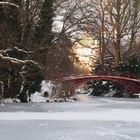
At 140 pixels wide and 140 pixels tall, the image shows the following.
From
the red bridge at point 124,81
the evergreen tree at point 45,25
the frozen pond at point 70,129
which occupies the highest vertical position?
the evergreen tree at point 45,25

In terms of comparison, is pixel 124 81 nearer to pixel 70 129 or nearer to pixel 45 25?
pixel 45 25

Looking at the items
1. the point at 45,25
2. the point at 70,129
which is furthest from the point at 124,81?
the point at 70,129

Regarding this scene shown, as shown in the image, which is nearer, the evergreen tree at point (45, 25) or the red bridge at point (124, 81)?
the evergreen tree at point (45, 25)

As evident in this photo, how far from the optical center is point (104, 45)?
58.8m

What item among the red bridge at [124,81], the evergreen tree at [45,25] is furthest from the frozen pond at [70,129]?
the red bridge at [124,81]

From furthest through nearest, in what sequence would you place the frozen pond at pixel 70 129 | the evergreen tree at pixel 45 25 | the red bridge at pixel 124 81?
1. the red bridge at pixel 124 81
2. the evergreen tree at pixel 45 25
3. the frozen pond at pixel 70 129

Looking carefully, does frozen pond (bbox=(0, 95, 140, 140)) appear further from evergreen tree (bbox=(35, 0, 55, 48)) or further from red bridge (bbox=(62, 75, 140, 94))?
red bridge (bbox=(62, 75, 140, 94))

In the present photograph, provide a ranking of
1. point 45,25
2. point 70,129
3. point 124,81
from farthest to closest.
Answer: point 124,81 < point 45,25 < point 70,129

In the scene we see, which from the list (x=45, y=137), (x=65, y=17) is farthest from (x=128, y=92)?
(x=45, y=137)

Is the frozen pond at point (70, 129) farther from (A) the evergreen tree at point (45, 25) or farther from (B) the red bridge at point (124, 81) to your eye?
(B) the red bridge at point (124, 81)

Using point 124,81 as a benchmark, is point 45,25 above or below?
above

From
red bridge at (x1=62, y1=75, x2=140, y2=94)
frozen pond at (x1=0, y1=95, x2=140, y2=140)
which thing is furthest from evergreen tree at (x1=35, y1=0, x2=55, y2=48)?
frozen pond at (x1=0, y1=95, x2=140, y2=140)

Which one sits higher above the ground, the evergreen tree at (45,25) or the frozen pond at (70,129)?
the evergreen tree at (45,25)

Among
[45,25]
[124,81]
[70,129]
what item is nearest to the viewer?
[70,129]
